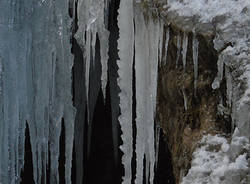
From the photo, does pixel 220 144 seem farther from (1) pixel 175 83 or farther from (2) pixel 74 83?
(2) pixel 74 83

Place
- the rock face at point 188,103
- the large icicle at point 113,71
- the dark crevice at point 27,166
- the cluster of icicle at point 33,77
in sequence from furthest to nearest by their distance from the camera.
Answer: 1. the dark crevice at point 27,166
2. the large icicle at point 113,71
3. the cluster of icicle at point 33,77
4. the rock face at point 188,103

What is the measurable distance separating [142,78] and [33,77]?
771mm

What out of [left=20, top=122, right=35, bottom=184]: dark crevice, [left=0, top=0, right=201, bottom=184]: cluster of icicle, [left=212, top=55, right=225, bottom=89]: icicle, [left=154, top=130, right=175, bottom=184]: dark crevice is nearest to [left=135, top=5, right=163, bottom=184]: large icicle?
[left=0, top=0, right=201, bottom=184]: cluster of icicle

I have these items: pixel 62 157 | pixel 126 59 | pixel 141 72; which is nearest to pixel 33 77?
pixel 126 59

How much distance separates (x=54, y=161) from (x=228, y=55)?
1621 millimetres

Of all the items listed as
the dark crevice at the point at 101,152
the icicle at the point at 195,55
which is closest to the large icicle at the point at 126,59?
A: the icicle at the point at 195,55

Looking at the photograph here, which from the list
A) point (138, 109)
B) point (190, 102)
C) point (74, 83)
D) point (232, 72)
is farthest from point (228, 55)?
point (74, 83)

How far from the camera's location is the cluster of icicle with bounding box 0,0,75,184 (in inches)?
135

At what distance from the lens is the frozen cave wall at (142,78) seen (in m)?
2.54

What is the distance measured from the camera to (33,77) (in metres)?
3.52

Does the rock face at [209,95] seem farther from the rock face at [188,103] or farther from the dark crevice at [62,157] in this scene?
the dark crevice at [62,157]

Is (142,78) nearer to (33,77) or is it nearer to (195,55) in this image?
(195,55)

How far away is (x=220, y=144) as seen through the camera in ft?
8.34

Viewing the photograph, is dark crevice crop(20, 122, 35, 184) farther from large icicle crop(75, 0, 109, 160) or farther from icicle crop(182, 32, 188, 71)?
icicle crop(182, 32, 188, 71)
